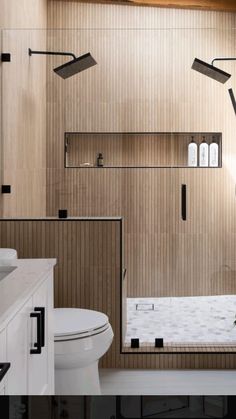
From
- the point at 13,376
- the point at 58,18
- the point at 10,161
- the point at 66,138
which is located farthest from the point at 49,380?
the point at 58,18

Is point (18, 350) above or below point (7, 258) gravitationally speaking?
below

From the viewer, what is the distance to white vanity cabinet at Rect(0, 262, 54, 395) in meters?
1.27

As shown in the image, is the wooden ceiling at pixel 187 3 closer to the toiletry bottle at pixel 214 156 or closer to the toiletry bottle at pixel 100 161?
the toiletry bottle at pixel 214 156

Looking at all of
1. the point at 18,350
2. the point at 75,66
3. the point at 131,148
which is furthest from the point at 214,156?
the point at 18,350

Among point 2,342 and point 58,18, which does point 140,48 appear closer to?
point 58,18

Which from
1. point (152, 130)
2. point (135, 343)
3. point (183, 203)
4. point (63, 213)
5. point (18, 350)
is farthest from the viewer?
point (152, 130)

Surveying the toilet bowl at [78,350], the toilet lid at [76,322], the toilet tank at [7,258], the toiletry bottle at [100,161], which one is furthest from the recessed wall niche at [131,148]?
the toilet tank at [7,258]

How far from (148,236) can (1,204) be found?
3.34ft

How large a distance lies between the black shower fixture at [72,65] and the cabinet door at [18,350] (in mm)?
2296

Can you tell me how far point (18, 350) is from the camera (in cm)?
139

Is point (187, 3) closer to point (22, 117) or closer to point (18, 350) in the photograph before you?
point (22, 117)

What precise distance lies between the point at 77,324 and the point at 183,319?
46.0 inches

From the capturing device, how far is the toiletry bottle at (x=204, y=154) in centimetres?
401

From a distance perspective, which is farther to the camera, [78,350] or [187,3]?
[187,3]
